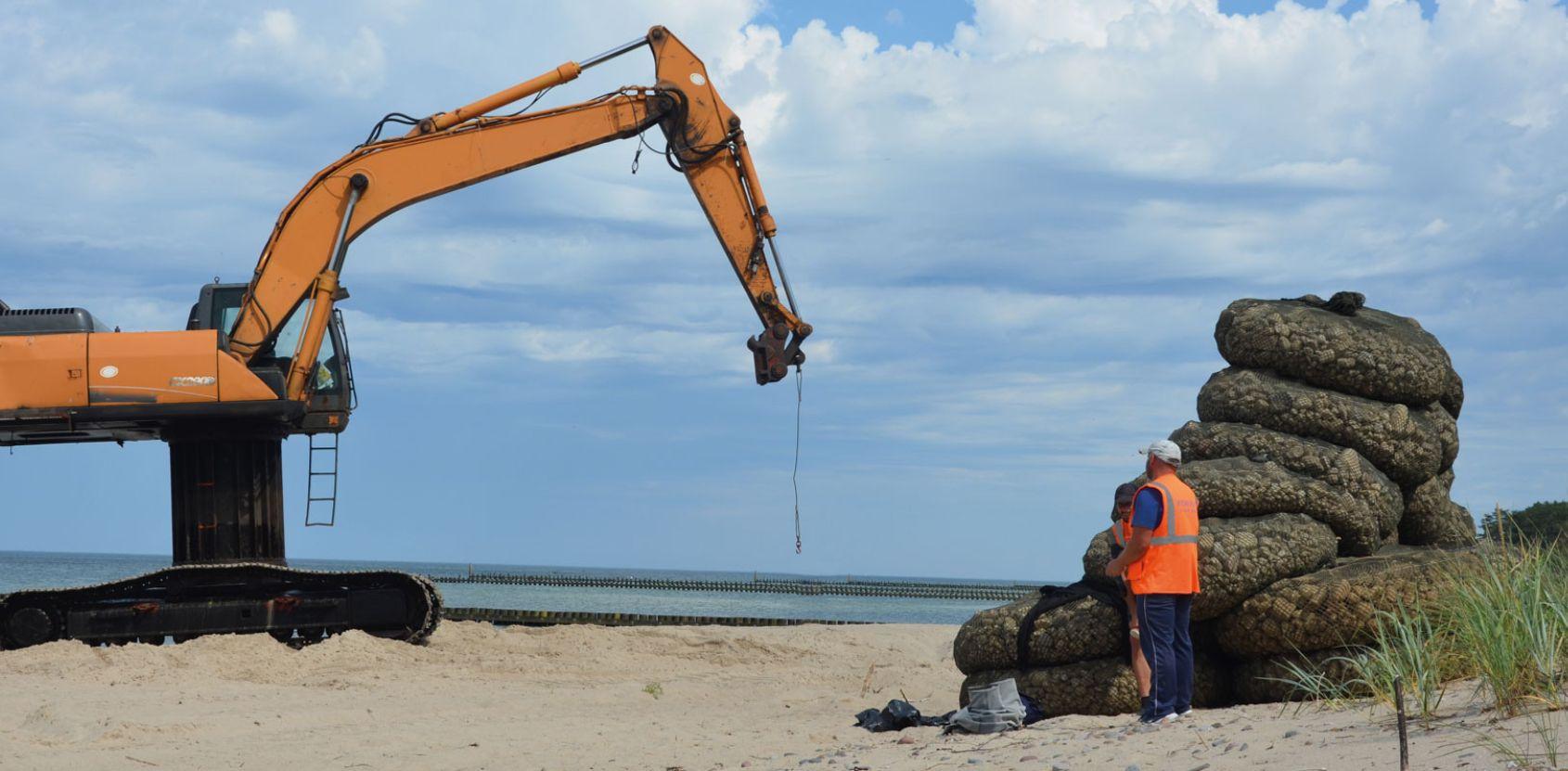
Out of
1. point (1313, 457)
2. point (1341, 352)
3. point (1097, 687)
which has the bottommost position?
point (1097, 687)

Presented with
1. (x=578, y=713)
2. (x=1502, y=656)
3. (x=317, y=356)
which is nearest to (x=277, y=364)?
(x=317, y=356)

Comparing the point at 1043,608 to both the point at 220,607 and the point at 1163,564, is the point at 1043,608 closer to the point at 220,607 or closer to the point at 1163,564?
the point at 1163,564

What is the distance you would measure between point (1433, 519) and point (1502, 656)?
13.6 ft

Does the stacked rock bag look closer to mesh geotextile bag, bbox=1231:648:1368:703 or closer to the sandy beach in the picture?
mesh geotextile bag, bbox=1231:648:1368:703

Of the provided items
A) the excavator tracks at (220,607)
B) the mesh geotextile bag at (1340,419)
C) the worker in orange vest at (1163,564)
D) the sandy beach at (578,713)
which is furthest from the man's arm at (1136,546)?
the excavator tracks at (220,607)

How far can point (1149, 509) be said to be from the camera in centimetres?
698

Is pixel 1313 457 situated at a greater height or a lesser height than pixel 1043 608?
greater

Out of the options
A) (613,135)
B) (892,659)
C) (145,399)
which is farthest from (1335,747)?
(145,399)

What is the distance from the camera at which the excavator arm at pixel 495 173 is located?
13.7 m

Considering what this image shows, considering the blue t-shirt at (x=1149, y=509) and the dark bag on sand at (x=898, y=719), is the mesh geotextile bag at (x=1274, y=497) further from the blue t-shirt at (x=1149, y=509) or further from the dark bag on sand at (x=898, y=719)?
the dark bag on sand at (x=898, y=719)

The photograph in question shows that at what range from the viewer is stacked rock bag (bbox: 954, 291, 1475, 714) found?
7.54m

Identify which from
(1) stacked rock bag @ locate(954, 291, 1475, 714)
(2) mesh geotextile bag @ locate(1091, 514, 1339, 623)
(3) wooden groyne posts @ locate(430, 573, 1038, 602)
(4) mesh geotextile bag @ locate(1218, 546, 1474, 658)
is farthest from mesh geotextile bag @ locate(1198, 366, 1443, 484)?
(3) wooden groyne posts @ locate(430, 573, 1038, 602)

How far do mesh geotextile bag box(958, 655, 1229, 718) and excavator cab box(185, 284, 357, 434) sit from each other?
8435 mm

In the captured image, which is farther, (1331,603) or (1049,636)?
(1049,636)
